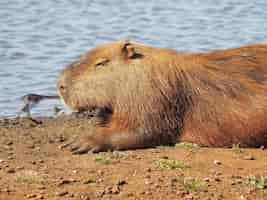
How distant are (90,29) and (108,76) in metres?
7.24

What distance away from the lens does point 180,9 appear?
17.4 m

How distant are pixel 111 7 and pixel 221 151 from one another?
10535 millimetres

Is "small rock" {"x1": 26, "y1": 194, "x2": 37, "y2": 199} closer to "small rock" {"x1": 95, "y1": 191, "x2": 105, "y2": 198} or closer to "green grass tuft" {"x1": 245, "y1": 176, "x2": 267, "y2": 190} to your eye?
"small rock" {"x1": 95, "y1": 191, "x2": 105, "y2": 198}

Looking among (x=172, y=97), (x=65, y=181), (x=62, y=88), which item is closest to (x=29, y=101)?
(x=62, y=88)

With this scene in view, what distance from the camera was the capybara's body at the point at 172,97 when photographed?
7.31 metres

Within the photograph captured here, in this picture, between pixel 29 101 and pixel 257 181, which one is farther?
pixel 29 101

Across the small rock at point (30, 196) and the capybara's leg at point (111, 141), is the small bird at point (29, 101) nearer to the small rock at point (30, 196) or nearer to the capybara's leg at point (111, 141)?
the capybara's leg at point (111, 141)

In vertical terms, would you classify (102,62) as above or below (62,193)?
above

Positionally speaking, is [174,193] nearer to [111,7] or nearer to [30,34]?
[30,34]

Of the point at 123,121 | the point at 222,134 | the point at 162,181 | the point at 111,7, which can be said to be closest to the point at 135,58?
the point at 123,121

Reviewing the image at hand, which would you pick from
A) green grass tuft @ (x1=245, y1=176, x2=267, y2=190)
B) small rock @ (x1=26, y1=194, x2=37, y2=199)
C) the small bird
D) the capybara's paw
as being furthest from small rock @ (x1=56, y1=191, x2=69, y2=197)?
the small bird

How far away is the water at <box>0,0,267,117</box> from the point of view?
11.4 meters

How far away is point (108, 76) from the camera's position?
773 centimetres

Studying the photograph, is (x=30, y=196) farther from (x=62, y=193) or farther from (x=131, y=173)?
(x=131, y=173)
